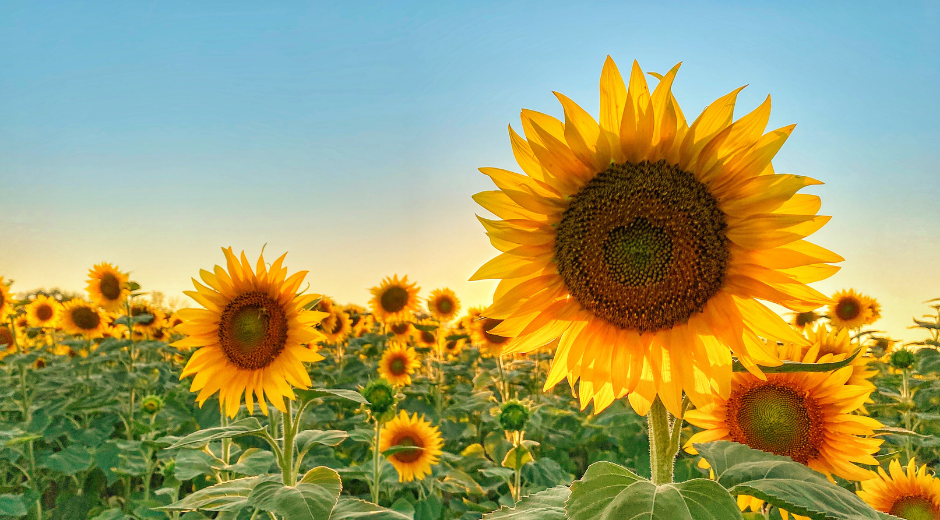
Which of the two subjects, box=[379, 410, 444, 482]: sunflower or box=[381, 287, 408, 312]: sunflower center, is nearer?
box=[379, 410, 444, 482]: sunflower

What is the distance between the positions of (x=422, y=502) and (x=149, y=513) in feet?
6.29

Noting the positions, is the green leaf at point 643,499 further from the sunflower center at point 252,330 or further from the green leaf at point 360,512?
the sunflower center at point 252,330

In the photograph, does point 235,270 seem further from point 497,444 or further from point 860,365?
point 860,365

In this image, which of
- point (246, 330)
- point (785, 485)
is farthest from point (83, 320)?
point (785, 485)

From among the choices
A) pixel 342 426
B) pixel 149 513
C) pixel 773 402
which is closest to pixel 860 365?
pixel 773 402

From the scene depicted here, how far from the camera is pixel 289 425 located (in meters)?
2.40

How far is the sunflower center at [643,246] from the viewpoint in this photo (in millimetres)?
1374

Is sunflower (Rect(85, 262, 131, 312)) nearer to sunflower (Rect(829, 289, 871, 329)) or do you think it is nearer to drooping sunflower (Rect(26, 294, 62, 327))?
drooping sunflower (Rect(26, 294, 62, 327))

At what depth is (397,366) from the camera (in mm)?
6809

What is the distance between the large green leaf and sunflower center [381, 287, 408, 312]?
23.2 feet

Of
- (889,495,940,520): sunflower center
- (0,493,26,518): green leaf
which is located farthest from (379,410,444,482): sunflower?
(889,495,940,520): sunflower center

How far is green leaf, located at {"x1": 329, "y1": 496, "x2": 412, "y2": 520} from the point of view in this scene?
1.99 metres

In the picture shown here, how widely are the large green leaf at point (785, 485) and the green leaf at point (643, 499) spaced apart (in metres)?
0.17

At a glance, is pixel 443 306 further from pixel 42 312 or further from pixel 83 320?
pixel 42 312
